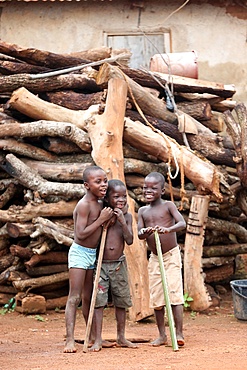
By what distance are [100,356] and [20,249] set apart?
3.03m

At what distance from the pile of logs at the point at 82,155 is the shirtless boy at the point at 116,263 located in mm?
1549

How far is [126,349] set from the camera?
5.21 m

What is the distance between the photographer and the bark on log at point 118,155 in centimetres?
693

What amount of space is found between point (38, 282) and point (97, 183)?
2.78 m

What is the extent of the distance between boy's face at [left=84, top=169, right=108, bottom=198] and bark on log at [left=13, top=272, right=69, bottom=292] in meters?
2.70

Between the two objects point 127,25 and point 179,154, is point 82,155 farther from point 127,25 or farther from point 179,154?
point 127,25

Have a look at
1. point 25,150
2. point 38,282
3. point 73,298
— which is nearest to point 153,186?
point 73,298

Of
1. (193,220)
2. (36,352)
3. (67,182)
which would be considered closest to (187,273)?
(193,220)

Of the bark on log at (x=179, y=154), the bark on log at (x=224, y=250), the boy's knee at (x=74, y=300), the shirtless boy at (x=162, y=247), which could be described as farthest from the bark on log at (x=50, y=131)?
the boy's knee at (x=74, y=300)

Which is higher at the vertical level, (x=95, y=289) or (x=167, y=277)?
(x=95, y=289)

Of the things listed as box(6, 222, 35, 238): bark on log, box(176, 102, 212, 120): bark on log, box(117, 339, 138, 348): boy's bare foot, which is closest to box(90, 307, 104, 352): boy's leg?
box(117, 339, 138, 348): boy's bare foot

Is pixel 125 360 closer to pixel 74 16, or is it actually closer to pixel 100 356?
pixel 100 356

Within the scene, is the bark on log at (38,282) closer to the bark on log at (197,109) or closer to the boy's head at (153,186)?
the boy's head at (153,186)

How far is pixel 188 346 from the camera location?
17.5 ft
